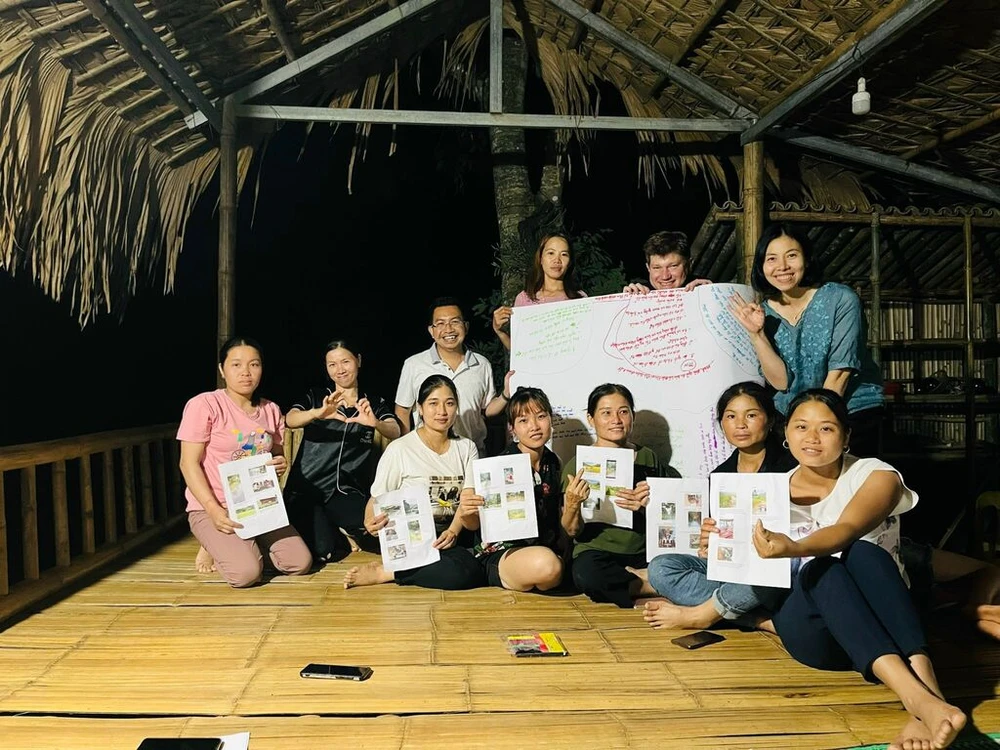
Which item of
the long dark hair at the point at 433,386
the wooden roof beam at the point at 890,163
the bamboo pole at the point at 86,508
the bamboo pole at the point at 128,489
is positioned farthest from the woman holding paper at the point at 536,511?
the wooden roof beam at the point at 890,163

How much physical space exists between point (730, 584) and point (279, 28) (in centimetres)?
401

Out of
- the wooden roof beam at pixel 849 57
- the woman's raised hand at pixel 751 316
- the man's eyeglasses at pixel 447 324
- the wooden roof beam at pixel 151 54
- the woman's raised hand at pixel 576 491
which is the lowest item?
the woman's raised hand at pixel 576 491

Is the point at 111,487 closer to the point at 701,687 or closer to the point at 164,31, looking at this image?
the point at 164,31

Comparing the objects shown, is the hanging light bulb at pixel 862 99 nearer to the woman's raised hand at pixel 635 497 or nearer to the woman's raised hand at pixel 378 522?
the woman's raised hand at pixel 635 497

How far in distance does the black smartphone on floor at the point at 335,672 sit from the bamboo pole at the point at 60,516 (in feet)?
6.40

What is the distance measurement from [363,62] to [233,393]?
106 inches

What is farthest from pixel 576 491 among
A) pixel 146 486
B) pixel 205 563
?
pixel 146 486

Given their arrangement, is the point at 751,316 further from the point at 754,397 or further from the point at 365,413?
the point at 365,413

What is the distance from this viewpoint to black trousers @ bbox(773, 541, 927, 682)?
2.08 meters

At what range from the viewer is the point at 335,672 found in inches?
93.7

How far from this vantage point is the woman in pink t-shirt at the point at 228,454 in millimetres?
3477

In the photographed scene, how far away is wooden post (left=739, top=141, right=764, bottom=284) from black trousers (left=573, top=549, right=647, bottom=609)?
2.48 meters

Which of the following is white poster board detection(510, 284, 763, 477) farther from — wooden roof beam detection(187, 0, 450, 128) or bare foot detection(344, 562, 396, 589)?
wooden roof beam detection(187, 0, 450, 128)

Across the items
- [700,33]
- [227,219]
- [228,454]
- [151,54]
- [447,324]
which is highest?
[700,33]
